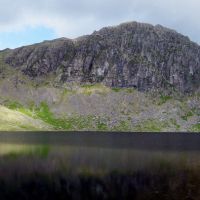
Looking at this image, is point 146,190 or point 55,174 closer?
point 146,190

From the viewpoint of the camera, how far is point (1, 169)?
74.3 metres

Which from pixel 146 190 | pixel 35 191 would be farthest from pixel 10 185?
pixel 146 190

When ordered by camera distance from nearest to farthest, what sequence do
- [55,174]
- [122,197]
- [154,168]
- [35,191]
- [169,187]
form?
[122,197] < [35,191] < [169,187] < [55,174] < [154,168]

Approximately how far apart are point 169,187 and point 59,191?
15.3 metres

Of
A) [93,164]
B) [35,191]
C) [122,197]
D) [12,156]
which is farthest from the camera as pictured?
[12,156]

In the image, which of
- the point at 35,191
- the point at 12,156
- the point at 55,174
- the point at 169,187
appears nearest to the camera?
the point at 35,191

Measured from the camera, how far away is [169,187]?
5862 cm

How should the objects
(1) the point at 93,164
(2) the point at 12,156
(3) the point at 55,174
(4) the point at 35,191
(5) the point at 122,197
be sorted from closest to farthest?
(5) the point at 122,197
(4) the point at 35,191
(3) the point at 55,174
(1) the point at 93,164
(2) the point at 12,156

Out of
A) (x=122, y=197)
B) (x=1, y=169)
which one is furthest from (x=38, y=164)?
(x=122, y=197)

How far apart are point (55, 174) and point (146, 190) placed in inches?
763

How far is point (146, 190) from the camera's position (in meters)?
56.4

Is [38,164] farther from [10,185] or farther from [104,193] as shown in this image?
[104,193]

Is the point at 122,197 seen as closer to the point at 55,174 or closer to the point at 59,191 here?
the point at 59,191

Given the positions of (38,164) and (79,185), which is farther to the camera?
(38,164)
